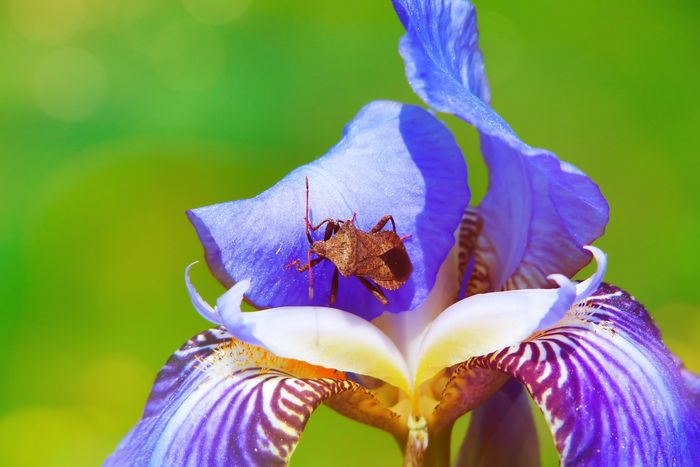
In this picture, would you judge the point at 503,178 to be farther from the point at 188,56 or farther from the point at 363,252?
the point at 188,56

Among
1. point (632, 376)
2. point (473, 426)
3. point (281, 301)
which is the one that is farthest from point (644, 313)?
point (281, 301)

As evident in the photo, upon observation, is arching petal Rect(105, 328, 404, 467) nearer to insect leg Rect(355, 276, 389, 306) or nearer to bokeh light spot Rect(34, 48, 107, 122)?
insect leg Rect(355, 276, 389, 306)

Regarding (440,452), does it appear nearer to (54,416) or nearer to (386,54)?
(54,416)

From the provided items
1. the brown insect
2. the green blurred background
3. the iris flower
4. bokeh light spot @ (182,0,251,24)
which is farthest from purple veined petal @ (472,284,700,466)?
bokeh light spot @ (182,0,251,24)

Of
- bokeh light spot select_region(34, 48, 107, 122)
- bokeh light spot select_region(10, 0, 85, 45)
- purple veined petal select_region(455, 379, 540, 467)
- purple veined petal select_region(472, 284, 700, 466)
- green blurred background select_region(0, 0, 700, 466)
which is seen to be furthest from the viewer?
bokeh light spot select_region(10, 0, 85, 45)

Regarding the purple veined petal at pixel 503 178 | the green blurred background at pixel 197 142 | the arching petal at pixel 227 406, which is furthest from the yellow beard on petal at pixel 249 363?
the green blurred background at pixel 197 142

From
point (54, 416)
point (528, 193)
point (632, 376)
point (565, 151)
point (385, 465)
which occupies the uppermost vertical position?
point (528, 193)

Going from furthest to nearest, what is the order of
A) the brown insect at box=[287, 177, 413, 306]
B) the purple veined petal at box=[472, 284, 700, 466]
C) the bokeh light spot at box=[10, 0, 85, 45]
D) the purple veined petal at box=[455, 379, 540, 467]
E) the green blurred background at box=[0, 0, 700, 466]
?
the bokeh light spot at box=[10, 0, 85, 45], the green blurred background at box=[0, 0, 700, 466], the purple veined petal at box=[455, 379, 540, 467], the brown insect at box=[287, 177, 413, 306], the purple veined petal at box=[472, 284, 700, 466]
